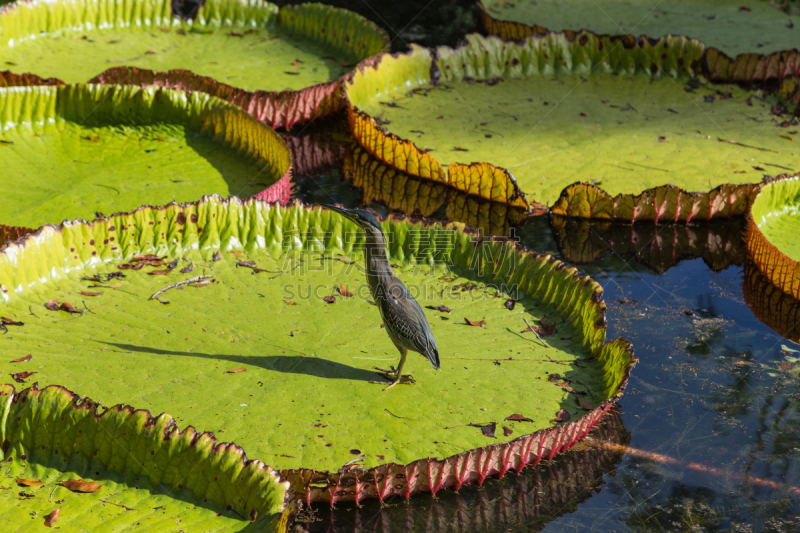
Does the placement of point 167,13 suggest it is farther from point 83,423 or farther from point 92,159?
point 83,423

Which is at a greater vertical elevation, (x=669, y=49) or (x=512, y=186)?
(x=669, y=49)

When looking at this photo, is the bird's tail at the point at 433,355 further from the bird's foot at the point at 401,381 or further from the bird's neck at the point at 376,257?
the bird's neck at the point at 376,257

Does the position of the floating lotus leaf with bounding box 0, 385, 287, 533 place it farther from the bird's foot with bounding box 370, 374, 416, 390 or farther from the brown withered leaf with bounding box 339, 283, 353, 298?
the brown withered leaf with bounding box 339, 283, 353, 298

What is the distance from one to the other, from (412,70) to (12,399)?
462cm

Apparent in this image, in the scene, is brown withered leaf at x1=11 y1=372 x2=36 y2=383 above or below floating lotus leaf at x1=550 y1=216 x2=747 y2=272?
below

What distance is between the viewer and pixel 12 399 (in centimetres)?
269

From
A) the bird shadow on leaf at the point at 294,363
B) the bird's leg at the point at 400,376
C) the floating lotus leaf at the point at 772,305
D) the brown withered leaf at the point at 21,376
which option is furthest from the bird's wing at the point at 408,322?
the floating lotus leaf at the point at 772,305

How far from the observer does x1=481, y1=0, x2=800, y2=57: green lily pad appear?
292 inches

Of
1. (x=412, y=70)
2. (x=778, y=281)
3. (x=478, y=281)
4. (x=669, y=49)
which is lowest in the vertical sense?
(x=478, y=281)

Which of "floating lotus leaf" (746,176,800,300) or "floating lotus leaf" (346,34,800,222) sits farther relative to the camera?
"floating lotus leaf" (346,34,800,222)

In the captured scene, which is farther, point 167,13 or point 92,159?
point 167,13

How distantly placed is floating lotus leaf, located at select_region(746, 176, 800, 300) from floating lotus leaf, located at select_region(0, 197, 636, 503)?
4.28 ft

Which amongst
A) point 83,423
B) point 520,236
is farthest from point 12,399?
point 520,236

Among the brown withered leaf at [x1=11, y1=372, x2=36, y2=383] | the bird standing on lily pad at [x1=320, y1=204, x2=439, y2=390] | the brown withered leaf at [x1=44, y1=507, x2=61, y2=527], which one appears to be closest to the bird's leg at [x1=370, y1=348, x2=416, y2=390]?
the bird standing on lily pad at [x1=320, y1=204, x2=439, y2=390]
